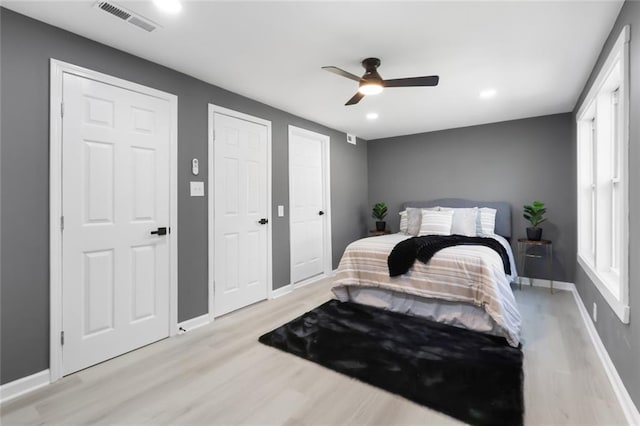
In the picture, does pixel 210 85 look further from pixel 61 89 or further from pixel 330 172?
pixel 330 172

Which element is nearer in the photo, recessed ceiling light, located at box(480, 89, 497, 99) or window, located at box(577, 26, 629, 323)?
window, located at box(577, 26, 629, 323)

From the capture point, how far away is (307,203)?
14.5 ft

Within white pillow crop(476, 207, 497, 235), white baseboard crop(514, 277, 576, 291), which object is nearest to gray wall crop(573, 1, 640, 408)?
white pillow crop(476, 207, 497, 235)

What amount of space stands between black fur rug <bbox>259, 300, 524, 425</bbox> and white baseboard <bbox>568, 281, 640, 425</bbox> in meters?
0.49

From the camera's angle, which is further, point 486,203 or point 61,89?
point 486,203

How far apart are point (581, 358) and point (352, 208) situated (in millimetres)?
3639

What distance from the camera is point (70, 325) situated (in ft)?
6.90

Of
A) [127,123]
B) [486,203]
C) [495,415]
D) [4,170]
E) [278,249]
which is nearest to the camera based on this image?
[495,415]

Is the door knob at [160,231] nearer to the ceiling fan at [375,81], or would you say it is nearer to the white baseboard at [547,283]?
the ceiling fan at [375,81]

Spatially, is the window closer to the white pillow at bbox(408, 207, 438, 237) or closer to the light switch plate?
the white pillow at bbox(408, 207, 438, 237)

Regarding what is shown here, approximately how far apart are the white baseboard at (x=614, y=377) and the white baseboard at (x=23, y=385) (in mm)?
3467

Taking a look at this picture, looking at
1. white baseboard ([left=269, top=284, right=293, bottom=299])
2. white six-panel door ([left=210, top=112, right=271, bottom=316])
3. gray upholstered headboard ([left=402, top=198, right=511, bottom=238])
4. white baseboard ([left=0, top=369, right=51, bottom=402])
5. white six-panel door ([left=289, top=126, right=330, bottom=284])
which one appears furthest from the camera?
gray upholstered headboard ([left=402, top=198, right=511, bottom=238])

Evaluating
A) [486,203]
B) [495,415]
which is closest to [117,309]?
[495,415]

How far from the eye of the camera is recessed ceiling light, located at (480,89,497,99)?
10.7 ft
